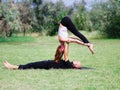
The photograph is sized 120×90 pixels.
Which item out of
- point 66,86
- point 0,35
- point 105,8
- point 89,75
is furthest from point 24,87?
point 105,8

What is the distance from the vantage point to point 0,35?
94.2 feet

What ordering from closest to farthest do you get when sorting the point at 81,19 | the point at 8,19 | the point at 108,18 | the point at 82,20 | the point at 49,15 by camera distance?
the point at 8,19
the point at 108,18
the point at 49,15
the point at 82,20
the point at 81,19

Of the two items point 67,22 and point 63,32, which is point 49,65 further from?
point 67,22

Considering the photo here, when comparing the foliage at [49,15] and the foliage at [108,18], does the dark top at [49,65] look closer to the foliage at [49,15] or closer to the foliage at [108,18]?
the foliage at [108,18]

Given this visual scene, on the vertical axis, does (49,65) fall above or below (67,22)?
below

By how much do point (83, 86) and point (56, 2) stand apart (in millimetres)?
44576

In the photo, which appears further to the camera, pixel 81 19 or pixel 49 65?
pixel 81 19

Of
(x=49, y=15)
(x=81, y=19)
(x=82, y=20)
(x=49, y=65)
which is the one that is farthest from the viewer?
(x=81, y=19)

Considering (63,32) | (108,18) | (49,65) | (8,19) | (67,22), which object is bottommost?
(108,18)

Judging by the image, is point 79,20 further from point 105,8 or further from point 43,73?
point 43,73

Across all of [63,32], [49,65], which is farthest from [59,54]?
[63,32]

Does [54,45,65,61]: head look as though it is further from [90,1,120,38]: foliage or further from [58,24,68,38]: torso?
[90,1,120,38]: foliage

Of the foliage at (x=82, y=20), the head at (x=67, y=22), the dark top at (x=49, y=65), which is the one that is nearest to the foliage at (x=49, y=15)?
the foliage at (x=82, y=20)

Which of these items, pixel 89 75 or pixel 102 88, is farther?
pixel 89 75
